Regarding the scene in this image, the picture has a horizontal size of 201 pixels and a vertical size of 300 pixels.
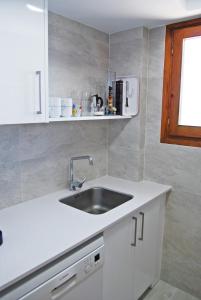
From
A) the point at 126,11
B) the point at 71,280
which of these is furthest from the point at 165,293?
the point at 126,11

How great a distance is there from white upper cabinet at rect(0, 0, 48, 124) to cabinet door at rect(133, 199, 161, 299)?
1069 mm

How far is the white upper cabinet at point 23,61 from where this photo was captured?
112cm

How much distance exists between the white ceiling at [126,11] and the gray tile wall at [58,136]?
128 mm

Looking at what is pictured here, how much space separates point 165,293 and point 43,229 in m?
1.40

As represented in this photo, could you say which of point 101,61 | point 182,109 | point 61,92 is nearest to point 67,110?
point 61,92

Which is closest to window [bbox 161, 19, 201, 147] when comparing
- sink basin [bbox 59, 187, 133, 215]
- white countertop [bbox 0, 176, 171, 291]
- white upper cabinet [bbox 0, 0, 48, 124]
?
white countertop [bbox 0, 176, 171, 291]

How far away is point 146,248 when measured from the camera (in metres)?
1.91

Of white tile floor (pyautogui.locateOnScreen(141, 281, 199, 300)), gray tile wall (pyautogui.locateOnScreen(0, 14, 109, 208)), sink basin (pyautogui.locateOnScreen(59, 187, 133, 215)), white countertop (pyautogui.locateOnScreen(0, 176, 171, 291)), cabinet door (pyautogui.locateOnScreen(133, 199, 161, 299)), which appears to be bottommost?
white tile floor (pyautogui.locateOnScreen(141, 281, 199, 300))

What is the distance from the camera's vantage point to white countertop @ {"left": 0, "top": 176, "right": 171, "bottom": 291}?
1042 mm

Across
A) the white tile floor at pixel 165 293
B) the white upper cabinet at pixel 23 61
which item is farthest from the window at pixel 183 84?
the white tile floor at pixel 165 293

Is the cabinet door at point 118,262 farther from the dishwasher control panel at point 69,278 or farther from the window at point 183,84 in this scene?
the window at point 183,84

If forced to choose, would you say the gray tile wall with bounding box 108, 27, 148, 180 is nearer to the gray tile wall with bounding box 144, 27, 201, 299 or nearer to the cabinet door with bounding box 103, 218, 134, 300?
the gray tile wall with bounding box 144, 27, 201, 299

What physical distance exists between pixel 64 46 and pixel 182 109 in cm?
108

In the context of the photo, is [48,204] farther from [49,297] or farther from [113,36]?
[113,36]
